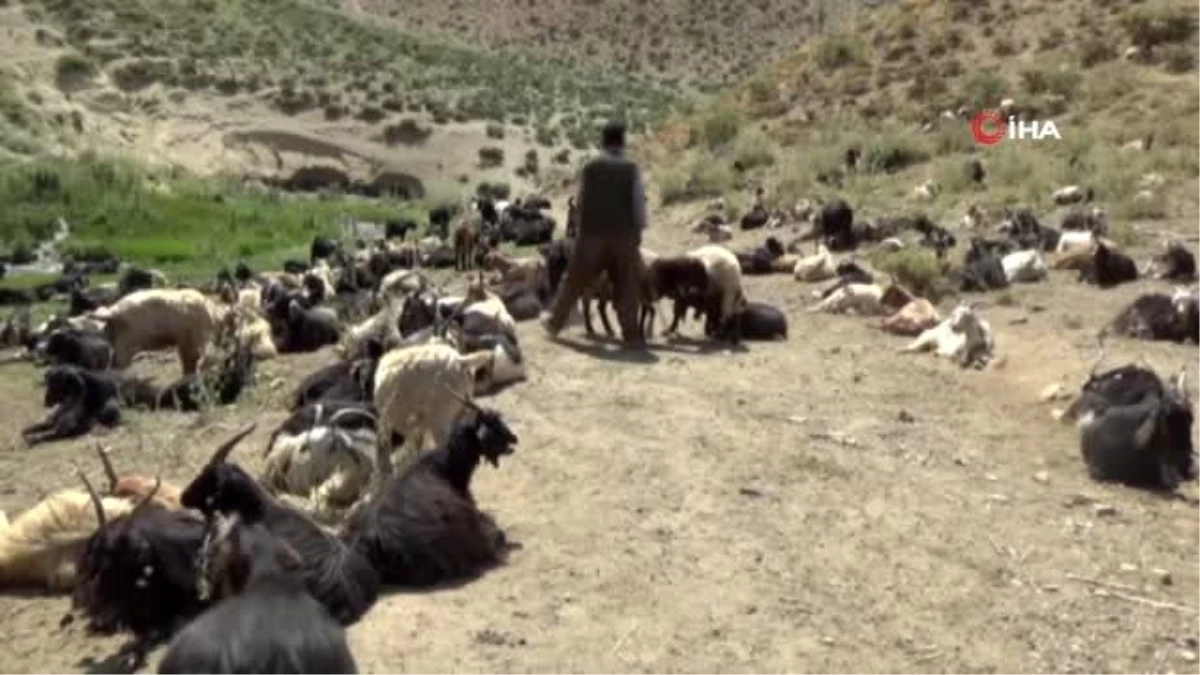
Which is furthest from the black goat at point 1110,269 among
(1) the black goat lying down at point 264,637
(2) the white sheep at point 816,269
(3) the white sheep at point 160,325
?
(1) the black goat lying down at point 264,637

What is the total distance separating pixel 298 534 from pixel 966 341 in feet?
24.5

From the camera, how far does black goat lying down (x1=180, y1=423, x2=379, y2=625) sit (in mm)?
6512

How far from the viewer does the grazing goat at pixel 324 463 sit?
26.6 feet

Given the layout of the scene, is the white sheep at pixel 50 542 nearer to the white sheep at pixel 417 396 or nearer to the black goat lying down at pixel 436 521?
the black goat lying down at pixel 436 521

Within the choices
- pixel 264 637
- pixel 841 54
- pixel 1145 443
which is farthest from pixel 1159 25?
pixel 264 637

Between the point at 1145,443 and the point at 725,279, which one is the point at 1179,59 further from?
the point at 1145,443

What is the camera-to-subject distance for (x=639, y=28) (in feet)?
232

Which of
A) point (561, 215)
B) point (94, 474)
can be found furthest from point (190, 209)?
point (94, 474)

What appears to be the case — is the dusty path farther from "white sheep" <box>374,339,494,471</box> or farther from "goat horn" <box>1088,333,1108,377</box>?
"white sheep" <box>374,339,494,471</box>

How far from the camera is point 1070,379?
1148 centimetres

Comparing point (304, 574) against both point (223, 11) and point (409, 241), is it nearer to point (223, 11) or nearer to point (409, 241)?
point (409, 241)

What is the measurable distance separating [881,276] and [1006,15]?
55.6 feet

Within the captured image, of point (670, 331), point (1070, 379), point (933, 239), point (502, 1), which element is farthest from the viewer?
point (502, 1)

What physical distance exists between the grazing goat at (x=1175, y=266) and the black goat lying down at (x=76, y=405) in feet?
35.7
